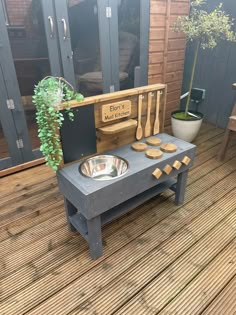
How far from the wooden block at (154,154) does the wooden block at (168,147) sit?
5cm

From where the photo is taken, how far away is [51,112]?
3.50ft

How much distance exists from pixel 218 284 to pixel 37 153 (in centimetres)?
184

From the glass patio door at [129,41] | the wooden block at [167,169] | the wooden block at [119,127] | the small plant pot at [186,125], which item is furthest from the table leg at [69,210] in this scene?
the small plant pot at [186,125]

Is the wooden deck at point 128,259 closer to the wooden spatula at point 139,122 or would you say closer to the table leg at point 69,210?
the table leg at point 69,210

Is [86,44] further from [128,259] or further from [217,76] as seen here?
[128,259]

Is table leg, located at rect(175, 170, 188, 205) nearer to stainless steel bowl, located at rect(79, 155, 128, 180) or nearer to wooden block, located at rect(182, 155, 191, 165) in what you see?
wooden block, located at rect(182, 155, 191, 165)

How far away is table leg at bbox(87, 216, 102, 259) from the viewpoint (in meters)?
1.21

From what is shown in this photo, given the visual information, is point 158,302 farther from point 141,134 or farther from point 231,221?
point 141,134

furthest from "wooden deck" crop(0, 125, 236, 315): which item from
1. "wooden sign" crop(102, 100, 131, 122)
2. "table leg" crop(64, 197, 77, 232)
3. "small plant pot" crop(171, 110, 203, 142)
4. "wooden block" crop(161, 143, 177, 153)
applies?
"small plant pot" crop(171, 110, 203, 142)

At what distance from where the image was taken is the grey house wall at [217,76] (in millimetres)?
2686

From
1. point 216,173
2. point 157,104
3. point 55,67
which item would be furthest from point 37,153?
point 216,173

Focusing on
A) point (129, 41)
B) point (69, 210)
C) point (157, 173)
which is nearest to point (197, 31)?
point (129, 41)

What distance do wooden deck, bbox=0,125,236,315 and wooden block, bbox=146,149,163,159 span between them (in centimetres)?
49

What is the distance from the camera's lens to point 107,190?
3.74ft
